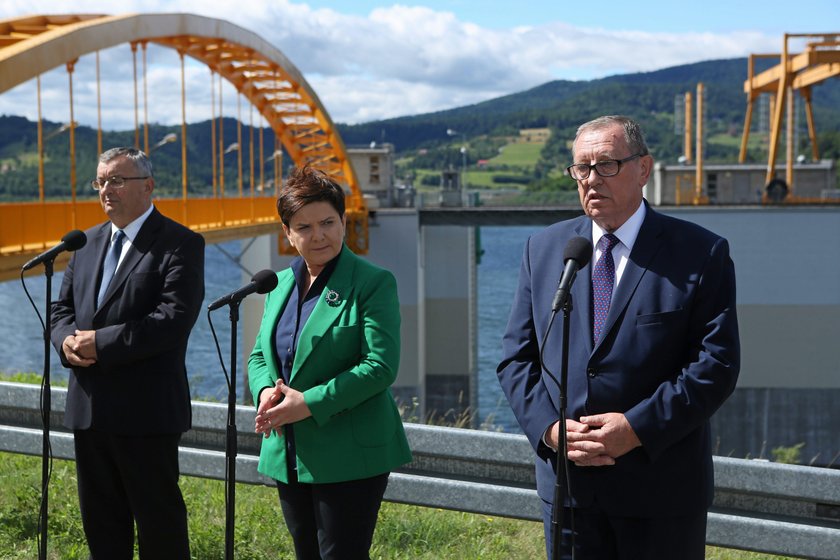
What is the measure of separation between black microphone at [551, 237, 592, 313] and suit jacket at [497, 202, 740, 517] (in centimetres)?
23

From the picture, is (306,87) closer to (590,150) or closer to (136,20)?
(136,20)

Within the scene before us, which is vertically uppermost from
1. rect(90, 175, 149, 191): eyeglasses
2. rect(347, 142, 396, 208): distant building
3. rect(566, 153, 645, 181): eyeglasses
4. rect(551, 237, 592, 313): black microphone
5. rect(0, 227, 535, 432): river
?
rect(347, 142, 396, 208): distant building

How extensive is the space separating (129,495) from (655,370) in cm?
207

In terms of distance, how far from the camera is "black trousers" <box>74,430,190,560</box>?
395 cm

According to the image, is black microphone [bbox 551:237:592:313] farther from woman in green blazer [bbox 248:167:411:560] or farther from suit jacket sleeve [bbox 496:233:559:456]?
woman in green blazer [bbox 248:167:411:560]

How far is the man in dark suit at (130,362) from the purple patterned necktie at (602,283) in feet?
5.30

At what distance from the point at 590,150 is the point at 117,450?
2.12 m

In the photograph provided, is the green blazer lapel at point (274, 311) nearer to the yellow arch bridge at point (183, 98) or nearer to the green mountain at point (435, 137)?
the yellow arch bridge at point (183, 98)

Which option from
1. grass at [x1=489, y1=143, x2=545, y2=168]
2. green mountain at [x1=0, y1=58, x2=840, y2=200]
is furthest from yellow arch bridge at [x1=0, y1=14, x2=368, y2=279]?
grass at [x1=489, y1=143, x2=545, y2=168]

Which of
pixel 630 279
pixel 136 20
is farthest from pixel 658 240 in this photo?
pixel 136 20

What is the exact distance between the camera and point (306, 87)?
112ft

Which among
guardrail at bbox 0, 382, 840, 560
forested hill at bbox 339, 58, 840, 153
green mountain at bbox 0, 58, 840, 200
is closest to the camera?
guardrail at bbox 0, 382, 840, 560

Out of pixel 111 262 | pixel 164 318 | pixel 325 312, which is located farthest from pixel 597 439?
pixel 111 262

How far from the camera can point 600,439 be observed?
2.94 metres
